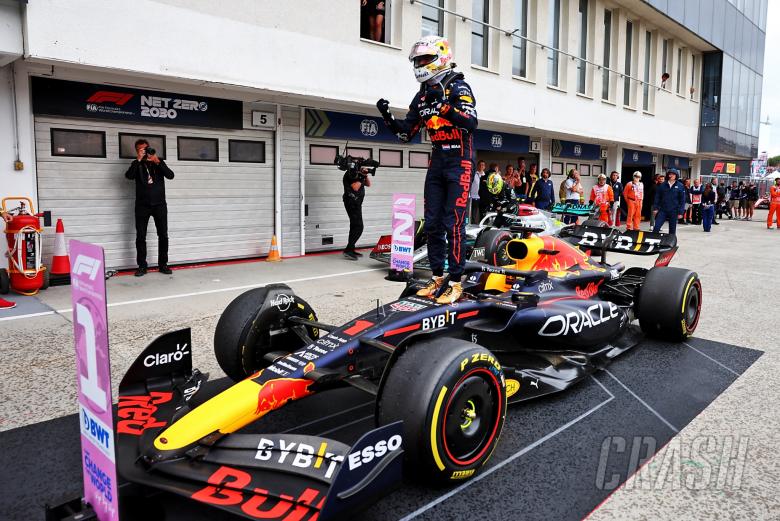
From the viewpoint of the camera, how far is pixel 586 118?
1714 cm

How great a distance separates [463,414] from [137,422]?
1496 mm

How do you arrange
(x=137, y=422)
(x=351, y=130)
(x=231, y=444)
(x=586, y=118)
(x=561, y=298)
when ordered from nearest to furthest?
(x=231, y=444)
(x=137, y=422)
(x=561, y=298)
(x=351, y=130)
(x=586, y=118)

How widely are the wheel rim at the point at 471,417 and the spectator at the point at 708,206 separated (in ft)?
60.9

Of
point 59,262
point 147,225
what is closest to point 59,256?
point 59,262

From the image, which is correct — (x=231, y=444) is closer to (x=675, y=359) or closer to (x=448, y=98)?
(x=448, y=98)

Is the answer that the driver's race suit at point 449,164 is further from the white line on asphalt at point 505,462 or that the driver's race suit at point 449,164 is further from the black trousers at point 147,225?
the black trousers at point 147,225

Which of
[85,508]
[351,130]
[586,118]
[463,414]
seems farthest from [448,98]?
[586,118]

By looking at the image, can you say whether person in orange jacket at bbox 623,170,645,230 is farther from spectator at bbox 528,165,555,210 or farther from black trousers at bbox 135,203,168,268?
black trousers at bbox 135,203,168,268

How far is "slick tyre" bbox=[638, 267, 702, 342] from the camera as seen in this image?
16.3 feet

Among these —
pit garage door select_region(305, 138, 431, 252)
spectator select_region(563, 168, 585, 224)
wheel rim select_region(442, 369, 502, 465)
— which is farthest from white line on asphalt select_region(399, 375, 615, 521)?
spectator select_region(563, 168, 585, 224)

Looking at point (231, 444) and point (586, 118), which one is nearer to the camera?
point (231, 444)

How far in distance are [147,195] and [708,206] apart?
1728 cm

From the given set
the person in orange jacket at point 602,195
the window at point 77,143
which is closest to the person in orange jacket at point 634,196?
the person in orange jacket at point 602,195
